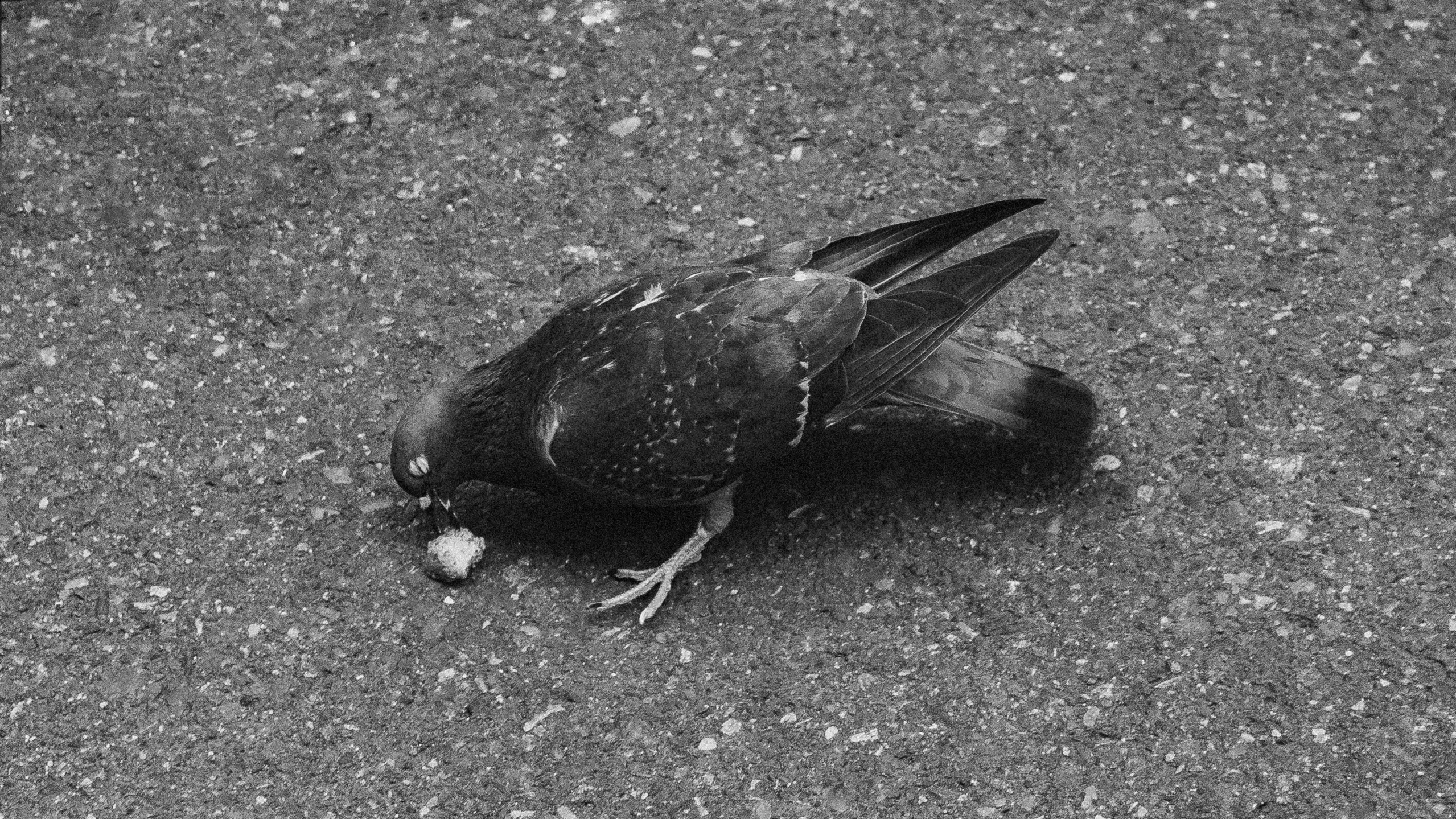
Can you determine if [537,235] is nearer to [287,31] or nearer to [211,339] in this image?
[211,339]

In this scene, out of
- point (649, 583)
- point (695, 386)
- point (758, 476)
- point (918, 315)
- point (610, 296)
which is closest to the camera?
point (695, 386)

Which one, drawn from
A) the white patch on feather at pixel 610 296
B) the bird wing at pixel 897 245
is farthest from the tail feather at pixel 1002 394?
the white patch on feather at pixel 610 296

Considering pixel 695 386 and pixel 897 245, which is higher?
pixel 897 245

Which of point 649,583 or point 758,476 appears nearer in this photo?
point 649,583

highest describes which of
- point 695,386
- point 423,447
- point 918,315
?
point 918,315

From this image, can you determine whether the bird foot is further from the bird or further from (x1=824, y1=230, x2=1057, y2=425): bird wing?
(x1=824, y1=230, x2=1057, y2=425): bird wing

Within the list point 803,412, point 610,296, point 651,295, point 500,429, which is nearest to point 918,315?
point 803,412

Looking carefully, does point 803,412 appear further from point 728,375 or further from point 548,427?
point 548,427

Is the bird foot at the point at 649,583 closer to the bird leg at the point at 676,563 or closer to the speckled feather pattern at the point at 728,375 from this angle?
the bird leg at the point at 676,563
